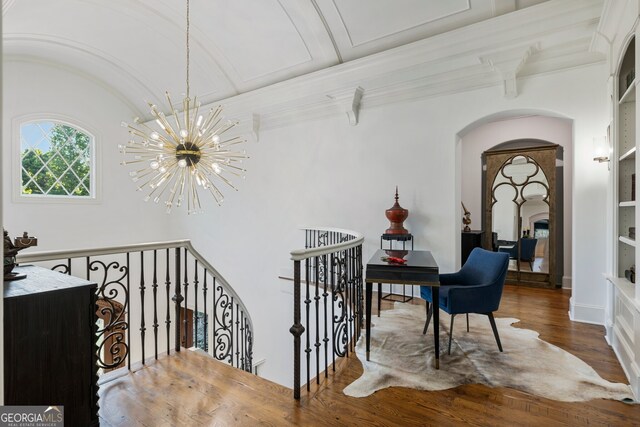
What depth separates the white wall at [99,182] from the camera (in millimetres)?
6426

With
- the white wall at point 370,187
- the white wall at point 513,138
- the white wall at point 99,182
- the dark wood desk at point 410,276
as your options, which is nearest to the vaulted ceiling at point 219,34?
the white wall at point 99,182

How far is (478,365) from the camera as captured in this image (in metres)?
2.85

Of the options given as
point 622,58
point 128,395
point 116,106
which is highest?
point 116,106

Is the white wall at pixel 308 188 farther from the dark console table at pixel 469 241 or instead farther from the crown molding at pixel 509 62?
the dark console table at pixel 469 241

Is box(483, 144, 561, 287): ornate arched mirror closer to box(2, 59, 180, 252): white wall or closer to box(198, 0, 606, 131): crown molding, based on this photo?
box(198, 0, 606, 131): crown molding

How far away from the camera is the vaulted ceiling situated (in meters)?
4.54

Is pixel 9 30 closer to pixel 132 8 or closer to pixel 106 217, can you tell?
pixel 132 8

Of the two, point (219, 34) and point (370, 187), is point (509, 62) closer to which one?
point (370, 187)

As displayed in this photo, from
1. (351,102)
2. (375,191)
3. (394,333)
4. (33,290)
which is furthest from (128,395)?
(351,102)

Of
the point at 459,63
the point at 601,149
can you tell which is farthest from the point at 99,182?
the point at 601,149

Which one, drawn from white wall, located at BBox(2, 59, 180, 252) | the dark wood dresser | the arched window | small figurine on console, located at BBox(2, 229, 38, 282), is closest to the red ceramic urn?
the dark wood dresser

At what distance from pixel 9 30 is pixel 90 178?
300 cm

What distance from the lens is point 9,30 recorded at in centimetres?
570

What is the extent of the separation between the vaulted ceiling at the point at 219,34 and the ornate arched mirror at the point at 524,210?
2837 millimetres
